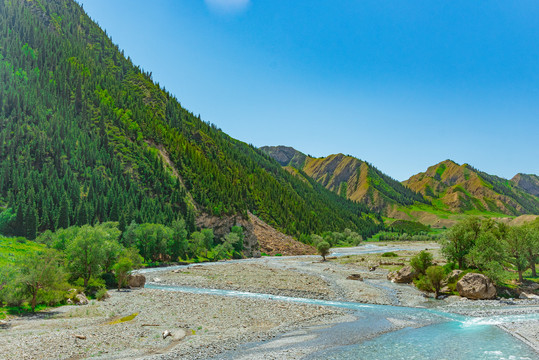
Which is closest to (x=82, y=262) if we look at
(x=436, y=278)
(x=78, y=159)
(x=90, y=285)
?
(x=90, y=285)

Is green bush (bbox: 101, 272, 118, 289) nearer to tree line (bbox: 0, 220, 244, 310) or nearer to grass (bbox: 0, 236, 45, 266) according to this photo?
tree line (bbox: 0, 220, 244, 310)

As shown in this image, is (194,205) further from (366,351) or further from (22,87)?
(366,351)

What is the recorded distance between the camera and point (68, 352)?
23797 millimetres

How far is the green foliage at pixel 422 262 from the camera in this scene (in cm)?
6344

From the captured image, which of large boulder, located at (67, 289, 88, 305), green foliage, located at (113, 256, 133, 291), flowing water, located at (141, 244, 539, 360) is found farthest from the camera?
green foliage, located at (113, 256, 133, 291)

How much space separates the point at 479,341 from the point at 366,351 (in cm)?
1181

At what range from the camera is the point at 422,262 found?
6462 centimetres

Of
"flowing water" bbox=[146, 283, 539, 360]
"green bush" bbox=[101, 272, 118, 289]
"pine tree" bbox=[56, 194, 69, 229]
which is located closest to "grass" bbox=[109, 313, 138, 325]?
"flowing water" bbox=[146, 283, 539, 360]

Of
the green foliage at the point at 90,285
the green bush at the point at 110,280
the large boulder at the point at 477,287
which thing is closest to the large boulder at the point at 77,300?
Answer: the green foliage at the point at 90,285

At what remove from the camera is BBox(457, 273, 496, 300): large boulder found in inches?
1890

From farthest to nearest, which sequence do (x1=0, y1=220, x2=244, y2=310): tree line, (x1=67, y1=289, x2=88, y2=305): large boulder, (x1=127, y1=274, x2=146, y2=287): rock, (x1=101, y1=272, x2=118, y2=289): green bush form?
(x1=127, y1=274, x2=146, y2=287): rock < (x1=101, y1=272, x2=118, y2=289): green bush < (x1=67, y1=289, x2=88, y2=305): large boulder < (x1=0, y1=220, x2=244, y2=310): tree line

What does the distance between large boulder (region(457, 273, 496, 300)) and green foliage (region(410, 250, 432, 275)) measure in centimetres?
1303

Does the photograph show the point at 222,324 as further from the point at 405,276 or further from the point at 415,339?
the point at 405,276

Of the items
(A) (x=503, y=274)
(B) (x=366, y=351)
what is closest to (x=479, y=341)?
(B) (x=366, y=351)
